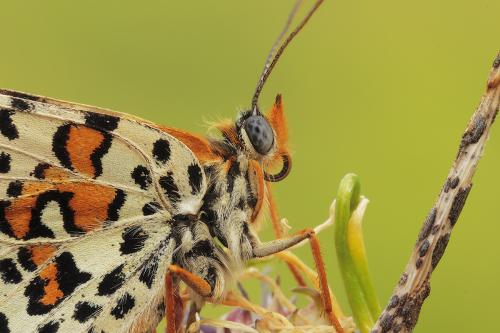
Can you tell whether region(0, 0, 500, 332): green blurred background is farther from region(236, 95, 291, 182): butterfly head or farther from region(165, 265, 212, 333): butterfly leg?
region(165, 265, 212, 333): butterfly leg

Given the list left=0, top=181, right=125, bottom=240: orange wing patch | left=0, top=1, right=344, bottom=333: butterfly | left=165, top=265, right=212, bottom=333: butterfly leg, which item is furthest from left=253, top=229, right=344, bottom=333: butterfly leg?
left=0, top=181, right=125, bottom=240: orange wing patch

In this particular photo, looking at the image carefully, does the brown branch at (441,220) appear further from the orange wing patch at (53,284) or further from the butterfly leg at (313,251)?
the orange wing patch at (53,284)

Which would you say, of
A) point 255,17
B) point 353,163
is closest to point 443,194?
point 353,163

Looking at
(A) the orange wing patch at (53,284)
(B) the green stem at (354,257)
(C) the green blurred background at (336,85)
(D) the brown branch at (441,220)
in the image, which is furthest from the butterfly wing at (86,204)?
(C) the green blurred background at (336,85)

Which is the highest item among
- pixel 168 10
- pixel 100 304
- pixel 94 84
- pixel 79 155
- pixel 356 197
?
pixel 168 10

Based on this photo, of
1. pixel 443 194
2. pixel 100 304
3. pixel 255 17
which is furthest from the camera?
pixel 255 17

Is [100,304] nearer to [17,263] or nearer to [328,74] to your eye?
[17,263]
